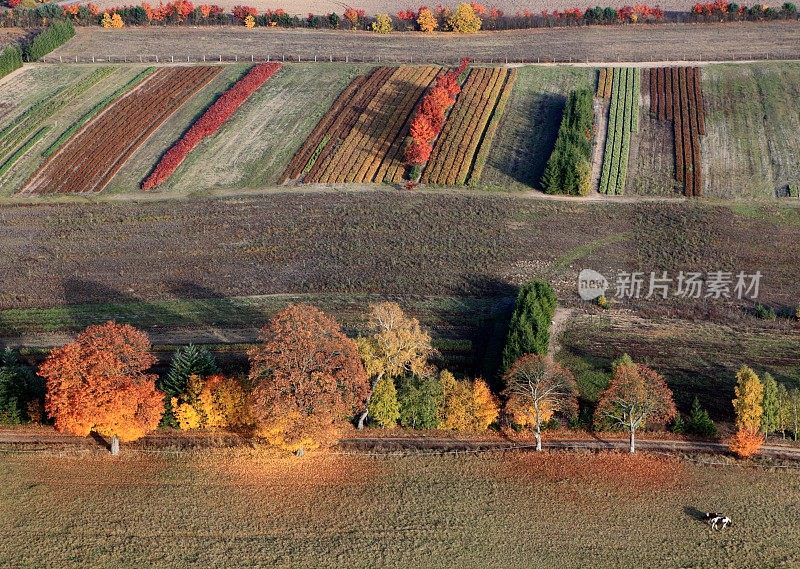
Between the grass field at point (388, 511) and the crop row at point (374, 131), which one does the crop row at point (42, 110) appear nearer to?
the crop row at point (374, 131)

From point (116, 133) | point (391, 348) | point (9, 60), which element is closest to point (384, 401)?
point (391, 348)

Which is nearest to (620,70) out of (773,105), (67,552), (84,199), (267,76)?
(773,105)

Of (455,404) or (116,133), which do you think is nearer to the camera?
(455,404)

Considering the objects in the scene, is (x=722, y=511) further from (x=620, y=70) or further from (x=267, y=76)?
(x=267, y=76)

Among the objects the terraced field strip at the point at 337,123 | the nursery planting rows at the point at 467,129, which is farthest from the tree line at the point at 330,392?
the terraced field strip at the point at 337,123

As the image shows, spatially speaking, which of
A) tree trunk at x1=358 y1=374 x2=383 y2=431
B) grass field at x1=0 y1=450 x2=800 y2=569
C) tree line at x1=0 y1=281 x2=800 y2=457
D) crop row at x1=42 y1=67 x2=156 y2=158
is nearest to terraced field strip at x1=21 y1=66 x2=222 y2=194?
crop row at x1=42 y1=67 x2=156 y2=158

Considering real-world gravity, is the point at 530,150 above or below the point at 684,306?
above

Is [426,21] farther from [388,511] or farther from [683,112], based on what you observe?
[388,511]
